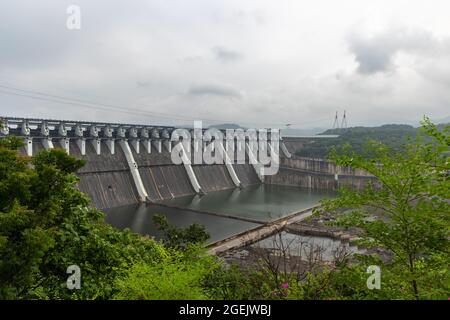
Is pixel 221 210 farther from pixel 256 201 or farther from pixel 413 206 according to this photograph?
pixel 413 206

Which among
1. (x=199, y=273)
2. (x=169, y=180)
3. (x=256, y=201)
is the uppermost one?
(x=199, y=273)

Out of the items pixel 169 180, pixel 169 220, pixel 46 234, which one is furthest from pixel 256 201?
pixel 46 234

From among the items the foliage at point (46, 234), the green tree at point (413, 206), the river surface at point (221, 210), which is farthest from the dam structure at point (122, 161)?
the green tree at point (413, 206)

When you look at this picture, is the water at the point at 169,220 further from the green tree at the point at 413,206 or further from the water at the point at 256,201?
the green tree at the point at 413,206

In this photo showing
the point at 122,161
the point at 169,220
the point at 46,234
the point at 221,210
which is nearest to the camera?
the point at 46,234

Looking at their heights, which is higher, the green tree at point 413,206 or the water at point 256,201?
the green tree at point 413,206

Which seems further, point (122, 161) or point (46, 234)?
point (122, 161)

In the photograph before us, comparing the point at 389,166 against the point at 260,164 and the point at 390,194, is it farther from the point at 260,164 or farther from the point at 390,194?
the point at 260,164
